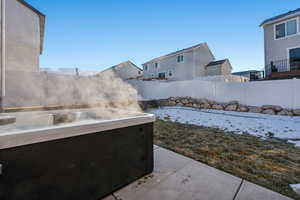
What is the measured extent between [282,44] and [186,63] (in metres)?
7.39

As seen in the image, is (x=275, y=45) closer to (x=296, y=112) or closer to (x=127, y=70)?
(x=296, y=112)

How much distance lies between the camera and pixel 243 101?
6.18 metres

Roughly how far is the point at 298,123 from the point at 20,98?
30.5 ft

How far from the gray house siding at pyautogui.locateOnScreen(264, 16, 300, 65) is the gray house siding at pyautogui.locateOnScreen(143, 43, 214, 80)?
19.6ft

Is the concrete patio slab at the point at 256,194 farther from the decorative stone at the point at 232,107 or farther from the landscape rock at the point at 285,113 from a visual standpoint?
the decorative stone at the point at 232,107

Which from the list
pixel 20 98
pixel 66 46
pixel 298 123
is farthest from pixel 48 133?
pixel 66 46

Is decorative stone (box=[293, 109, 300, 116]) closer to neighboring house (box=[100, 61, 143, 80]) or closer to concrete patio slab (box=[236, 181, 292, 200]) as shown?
concrete patio slab (box=[236, 181, 292, 200])

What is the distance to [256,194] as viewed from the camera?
1431mm

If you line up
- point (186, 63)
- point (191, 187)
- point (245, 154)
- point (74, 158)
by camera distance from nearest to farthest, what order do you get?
point (74, 158)
point (191, 187)
point (245, 154)
point (186, 63)

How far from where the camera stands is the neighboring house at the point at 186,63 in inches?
577

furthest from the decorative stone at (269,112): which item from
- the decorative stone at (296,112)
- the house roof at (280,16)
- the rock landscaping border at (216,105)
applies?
the house roof at (280,16)

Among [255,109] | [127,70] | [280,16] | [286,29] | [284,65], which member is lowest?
[255,109]

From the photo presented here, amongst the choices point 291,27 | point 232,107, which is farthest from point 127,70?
point 291,27

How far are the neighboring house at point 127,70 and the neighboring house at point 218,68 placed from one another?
928 cm
